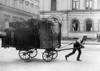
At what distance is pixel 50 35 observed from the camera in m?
11.9

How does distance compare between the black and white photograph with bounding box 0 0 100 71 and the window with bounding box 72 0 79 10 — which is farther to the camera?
the window with bounding box 72 0 79 10

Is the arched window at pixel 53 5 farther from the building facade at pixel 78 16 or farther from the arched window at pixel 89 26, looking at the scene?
the arched window at pixel 89 26

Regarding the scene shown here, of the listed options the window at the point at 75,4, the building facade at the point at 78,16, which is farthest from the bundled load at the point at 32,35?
the window at the point at 75,4

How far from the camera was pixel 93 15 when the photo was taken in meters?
33.6

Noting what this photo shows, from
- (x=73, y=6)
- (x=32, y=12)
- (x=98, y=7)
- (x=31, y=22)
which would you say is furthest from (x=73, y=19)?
(x=31, y=22)

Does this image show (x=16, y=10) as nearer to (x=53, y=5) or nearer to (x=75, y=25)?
(x=53, y=5)

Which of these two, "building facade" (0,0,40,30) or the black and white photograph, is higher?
"building facade" (0,0,40,30)

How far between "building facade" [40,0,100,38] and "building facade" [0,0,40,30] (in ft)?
25.0

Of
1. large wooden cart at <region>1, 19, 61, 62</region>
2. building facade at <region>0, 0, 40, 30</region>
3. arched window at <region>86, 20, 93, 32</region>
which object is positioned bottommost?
large wooden cart at <region>1, 19, 61, 62</region>

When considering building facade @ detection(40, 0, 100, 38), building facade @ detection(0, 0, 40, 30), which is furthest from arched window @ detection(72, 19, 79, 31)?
building facade @ detection(0, 0, 40, 30)

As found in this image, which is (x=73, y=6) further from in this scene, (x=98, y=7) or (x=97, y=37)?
(x=97, y=37)

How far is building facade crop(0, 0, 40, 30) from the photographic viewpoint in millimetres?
36250

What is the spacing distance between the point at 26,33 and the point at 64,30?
22405 millimetres

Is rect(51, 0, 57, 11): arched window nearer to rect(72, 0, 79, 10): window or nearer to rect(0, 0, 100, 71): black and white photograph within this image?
rect(0, 0, 100, 71): black and white photograph
